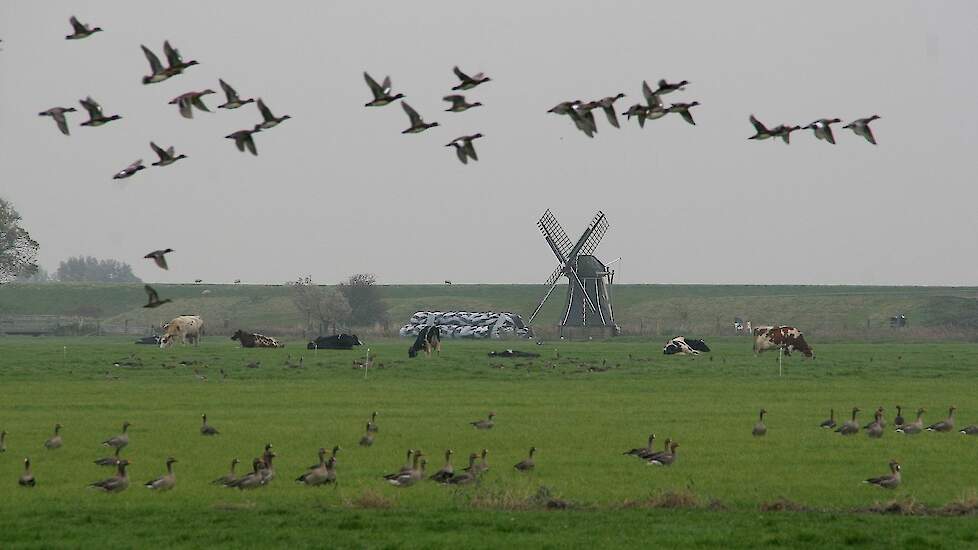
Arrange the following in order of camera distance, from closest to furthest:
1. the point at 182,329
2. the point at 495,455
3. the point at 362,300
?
the point at 495,455
the point at 182,329
the point at 362,300

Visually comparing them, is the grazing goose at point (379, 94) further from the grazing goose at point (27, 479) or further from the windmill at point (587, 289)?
the windmill at point (587, 289)

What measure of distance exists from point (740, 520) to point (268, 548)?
25.8 feet

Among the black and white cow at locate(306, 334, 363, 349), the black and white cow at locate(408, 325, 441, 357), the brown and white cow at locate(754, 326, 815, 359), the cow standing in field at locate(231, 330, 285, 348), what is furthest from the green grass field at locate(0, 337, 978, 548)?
the cow standing in field at locate(231, 330, 285, 348)

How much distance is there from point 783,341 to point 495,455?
180 feet

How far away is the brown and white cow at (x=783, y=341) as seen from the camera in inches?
3364

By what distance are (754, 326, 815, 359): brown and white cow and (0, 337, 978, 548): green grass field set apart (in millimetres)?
15638

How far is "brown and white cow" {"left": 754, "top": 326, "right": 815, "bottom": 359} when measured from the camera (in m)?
85.4

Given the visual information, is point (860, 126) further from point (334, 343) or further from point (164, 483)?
point (334, 343)

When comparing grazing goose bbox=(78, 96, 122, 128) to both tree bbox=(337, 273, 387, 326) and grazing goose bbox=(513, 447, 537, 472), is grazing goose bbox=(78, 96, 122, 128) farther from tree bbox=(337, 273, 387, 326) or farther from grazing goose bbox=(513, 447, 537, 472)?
tree bbox=(337, 273, 387, 326)

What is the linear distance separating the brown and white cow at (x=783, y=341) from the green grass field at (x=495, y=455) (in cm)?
1564

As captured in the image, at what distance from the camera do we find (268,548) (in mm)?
21281

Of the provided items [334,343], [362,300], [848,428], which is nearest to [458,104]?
[848,428]

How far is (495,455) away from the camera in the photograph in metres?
33.6

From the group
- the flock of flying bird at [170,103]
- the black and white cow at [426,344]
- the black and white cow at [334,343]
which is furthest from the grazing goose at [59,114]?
the black and white cow at [334,343]
